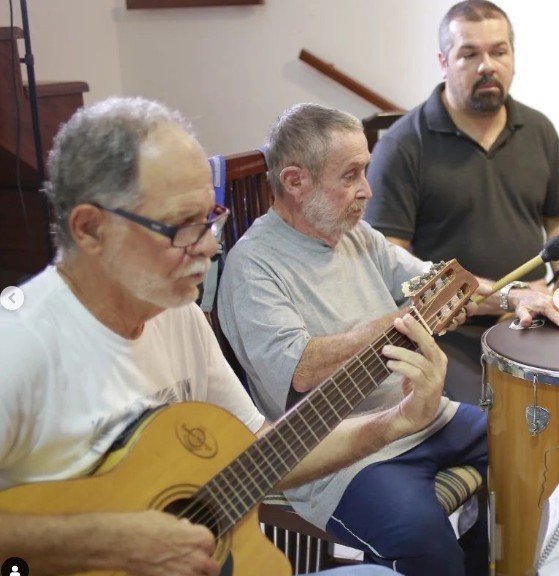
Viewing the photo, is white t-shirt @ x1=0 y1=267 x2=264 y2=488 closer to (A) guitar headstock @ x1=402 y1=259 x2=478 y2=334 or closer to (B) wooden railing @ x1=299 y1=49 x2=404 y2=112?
(A) guitar headstock @ x1=402 y1=259 x2=478 y2=334

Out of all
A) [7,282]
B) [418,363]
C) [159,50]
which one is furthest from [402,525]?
[159,50]

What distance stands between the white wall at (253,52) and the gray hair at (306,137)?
1.38m

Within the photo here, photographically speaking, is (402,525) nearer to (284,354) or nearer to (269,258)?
(284,354)

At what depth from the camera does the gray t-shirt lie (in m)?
1.57

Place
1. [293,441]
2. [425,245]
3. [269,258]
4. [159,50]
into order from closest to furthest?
[293,441] → [269,258] → [425,245] → [159,50]

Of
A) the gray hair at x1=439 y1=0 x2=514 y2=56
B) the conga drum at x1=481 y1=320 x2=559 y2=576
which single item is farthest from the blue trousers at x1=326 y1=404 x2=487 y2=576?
the gray hair at x1=439 y1=0 x2=514 y2=56

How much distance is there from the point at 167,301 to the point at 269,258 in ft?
2.01

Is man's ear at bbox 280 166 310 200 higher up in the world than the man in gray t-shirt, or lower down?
higher up

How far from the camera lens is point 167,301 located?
107cm

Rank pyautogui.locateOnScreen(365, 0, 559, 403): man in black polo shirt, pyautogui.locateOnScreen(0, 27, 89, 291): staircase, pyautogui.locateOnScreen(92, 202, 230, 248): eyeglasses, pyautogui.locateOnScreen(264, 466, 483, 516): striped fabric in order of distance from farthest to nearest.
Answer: pyautogui.locateOnScreen(0, 27, 89, 291): staircase, pyautogui.locateOnScreen(365, 0, 559, 403): man in black polo shirt, pyautogui.locateOnScreen(264, 466, 483, 516): striped fabric, pyautogui.locateOnScreen(92, 202, 230, 248): eyeglasses

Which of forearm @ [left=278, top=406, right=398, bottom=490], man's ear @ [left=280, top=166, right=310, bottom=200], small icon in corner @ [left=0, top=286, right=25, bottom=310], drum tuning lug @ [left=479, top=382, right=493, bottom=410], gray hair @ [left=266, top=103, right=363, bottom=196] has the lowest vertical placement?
A: drum tuning lug @ [left=479, top=382, right=493, bottom=410]

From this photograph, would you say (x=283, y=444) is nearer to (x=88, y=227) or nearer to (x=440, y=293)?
(x=88, y=227)

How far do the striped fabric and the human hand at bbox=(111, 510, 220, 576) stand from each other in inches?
24.8

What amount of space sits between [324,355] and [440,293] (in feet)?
0.81
